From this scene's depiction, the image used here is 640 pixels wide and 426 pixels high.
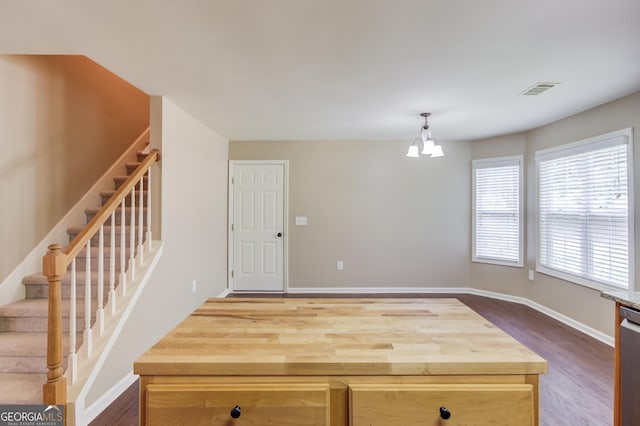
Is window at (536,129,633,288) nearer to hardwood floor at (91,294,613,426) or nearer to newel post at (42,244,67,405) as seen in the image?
hardwood floor at (91,294,613,426)

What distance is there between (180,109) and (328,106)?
1567 millimetres

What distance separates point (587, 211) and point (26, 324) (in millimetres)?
5243

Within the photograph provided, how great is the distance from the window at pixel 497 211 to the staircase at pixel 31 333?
15.0 ft

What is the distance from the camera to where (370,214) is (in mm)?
4441

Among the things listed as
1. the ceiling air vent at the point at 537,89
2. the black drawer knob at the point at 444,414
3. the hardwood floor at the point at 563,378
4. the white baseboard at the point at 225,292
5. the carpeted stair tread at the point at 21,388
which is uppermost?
the ceiling air vent at the point at 537,89

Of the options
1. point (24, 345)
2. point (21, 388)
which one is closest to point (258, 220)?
point (24, 345)

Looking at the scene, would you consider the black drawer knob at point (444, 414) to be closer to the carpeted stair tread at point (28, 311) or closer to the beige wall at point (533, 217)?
the carpeted stair tread at point (28, 311)

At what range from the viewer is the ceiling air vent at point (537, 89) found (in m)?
2.43

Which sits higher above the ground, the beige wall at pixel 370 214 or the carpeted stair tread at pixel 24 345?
the beige wall at pixel 370 214

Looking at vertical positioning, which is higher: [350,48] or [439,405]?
[350,48]

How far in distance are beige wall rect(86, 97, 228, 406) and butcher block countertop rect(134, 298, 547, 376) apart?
153 cm

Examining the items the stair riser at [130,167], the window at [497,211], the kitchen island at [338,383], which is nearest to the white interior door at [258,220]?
the stair riser at [130,167]

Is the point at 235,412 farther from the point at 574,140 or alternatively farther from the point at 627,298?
the point at 574,140

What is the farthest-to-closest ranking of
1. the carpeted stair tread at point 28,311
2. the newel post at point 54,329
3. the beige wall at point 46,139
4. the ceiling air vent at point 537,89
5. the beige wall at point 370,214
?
the beige wall at point 370,214 < the ceiling air vent at point 537,89 < the beige wall at point 46,139 < the carpeted stair tread at point 28,311 < the newel post at point 54,329
